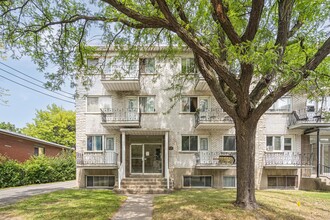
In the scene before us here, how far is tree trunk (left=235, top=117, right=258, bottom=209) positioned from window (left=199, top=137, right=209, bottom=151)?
8.30 m

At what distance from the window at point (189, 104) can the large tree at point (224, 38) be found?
21.7 ft

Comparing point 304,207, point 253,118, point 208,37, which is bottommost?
point 304,207

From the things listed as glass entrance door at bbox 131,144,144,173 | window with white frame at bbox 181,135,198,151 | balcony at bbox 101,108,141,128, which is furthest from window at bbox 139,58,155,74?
glass entrance door at bbox 131,144,144,173

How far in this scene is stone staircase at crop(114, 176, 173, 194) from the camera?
13.3m

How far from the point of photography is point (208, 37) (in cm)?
871

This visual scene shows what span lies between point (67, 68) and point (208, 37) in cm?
600

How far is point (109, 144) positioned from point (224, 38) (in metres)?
10.8

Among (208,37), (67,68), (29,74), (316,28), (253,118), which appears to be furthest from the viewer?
(29,74)

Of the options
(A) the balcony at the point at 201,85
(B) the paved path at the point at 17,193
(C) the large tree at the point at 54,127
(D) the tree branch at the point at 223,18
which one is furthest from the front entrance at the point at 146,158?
(C) the large tree at the point at 54,127

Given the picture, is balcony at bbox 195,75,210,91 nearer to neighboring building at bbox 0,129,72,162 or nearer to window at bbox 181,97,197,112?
window at bbox 181,97,197,112

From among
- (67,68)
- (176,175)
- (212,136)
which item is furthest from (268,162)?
(67,68)

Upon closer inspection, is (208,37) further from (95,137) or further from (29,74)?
(29,74)

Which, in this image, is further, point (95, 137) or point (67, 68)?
point (95, 137)

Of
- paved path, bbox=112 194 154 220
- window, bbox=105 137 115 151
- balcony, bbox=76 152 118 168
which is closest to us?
paved path, bbox=112 194 154 220
